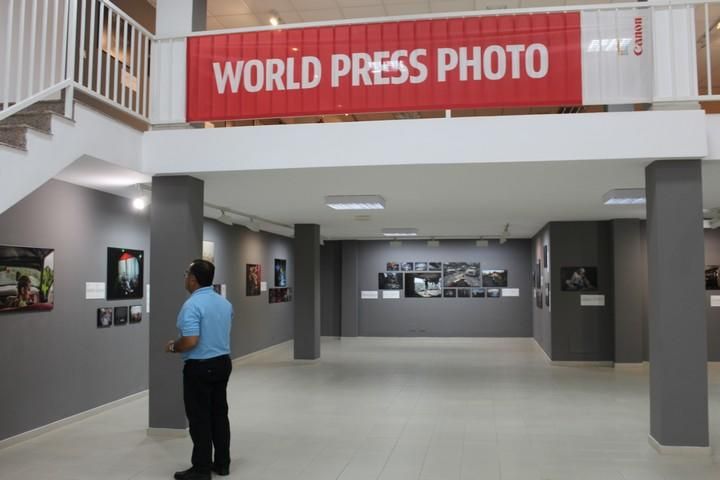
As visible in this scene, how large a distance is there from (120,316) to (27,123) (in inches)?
151

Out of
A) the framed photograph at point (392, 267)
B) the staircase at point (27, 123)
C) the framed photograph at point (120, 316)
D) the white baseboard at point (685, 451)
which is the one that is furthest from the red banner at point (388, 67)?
the framed photograph at point (392, 267)

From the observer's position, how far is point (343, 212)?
10805 mm

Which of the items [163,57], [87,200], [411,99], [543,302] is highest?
[163,57]

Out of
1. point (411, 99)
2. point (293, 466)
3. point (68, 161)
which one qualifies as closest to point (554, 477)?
point (293, 466)

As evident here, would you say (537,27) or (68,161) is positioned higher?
(537,27)

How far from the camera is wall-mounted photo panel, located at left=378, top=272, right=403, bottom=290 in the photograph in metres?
17.8

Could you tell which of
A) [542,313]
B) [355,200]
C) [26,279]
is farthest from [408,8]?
[542,313]

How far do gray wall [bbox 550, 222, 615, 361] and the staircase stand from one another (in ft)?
32.2

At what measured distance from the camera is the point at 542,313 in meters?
14.3

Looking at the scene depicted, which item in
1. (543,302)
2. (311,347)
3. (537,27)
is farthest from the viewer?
(543,302)

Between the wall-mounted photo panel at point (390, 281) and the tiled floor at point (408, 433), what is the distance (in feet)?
20.8

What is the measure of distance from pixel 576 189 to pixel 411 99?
3.00 m

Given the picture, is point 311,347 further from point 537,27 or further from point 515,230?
point 537,27

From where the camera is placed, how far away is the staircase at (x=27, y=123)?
15.6 feet
